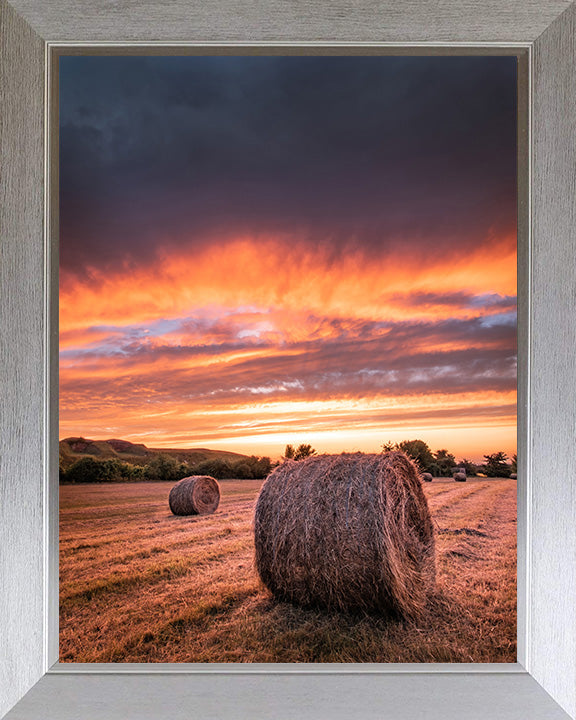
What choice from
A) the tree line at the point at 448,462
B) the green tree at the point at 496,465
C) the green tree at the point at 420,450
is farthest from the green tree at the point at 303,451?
the green tree at the point at 496,465

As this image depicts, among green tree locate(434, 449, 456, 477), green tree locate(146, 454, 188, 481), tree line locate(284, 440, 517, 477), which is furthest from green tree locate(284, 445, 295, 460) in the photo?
green tree locate(434, 449, 456, 477)

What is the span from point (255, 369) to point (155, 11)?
2589 millimetres

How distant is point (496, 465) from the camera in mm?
3771

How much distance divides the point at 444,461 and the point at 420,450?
0.26 metres

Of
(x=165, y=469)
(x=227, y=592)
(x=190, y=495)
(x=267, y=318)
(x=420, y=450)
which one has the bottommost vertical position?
(x=227, y=592)

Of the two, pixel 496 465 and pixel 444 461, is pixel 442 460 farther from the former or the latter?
pixel 496 465

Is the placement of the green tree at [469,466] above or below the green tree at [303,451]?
below

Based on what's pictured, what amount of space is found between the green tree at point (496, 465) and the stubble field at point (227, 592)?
76mm

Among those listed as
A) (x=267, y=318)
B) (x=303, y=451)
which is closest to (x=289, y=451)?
(x=303, y=451)

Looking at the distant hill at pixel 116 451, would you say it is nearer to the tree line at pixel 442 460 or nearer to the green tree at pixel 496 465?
the tree line at pixel 442 460

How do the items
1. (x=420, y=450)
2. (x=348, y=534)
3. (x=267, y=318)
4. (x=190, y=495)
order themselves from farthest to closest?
1. (x=190, y=495)
2. (x=420, y=450)
3. (x=267, y=318)
4. (x=348, y=534)

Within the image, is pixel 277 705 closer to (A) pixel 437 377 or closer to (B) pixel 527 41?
(B) pixel 527 41

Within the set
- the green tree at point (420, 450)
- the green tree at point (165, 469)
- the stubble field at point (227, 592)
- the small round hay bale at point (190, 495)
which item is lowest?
the stubble field at point (227, 592)

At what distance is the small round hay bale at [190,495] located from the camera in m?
4.07
